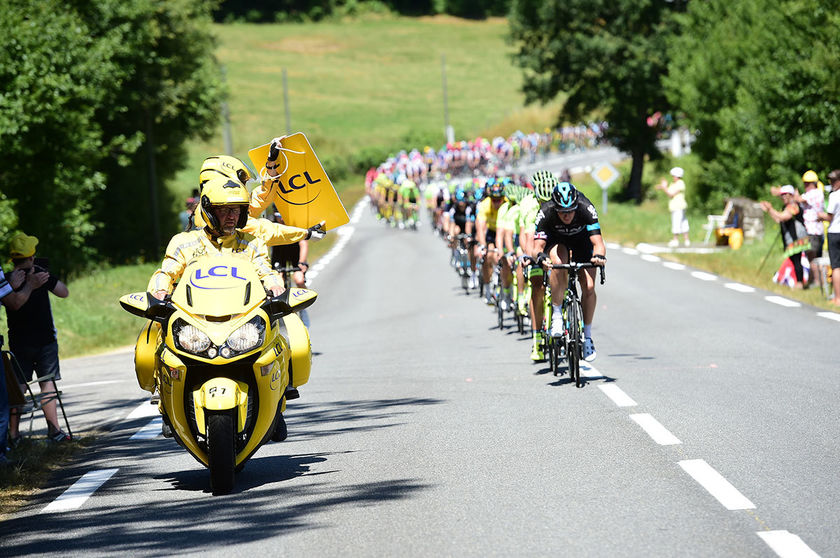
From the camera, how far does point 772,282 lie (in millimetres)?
20328

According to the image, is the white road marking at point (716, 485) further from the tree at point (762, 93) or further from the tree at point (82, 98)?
the tree at point (762, 93)

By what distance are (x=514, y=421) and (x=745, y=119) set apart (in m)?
24.4

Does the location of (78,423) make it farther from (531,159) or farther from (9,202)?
(531,159)

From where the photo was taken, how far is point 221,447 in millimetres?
6992

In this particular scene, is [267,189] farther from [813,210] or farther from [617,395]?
[813,210]

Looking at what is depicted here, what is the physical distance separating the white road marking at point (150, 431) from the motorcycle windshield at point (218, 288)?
9.18 ft

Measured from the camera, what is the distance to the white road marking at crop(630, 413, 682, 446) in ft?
26.9

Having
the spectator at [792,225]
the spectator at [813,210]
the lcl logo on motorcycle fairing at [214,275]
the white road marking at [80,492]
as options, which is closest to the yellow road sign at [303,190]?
the white road marking at [80,492]

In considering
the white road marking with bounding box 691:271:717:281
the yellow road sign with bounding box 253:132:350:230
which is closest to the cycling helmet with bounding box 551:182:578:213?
the yellow road sign with bounding box 253:132:350:230

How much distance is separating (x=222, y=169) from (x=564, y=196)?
3.70 metres

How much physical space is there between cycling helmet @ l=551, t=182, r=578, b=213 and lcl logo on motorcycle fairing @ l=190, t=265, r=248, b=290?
453 cm

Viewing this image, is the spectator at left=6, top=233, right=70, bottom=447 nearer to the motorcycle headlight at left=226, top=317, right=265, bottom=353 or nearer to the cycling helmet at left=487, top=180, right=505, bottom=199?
the motorcycle headlight at left=226, top=317, right=265, bottom=353

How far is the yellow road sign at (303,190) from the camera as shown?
1074 centimetres

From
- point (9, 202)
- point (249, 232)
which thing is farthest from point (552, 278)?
point (9, 202)
